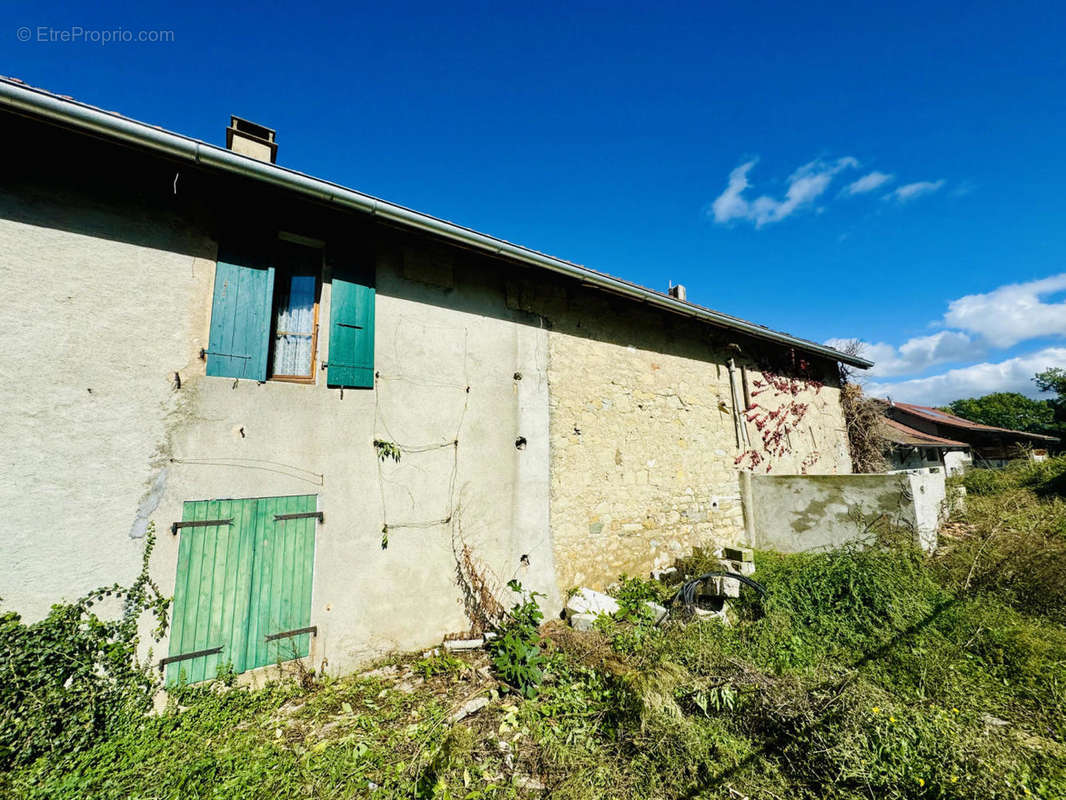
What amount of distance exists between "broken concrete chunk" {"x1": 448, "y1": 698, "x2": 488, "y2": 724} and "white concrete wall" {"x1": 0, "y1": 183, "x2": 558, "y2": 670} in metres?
1.09

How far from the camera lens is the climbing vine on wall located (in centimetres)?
820

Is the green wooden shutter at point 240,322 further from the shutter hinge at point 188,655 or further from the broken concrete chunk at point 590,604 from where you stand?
the broken concrete chunk at point 590,604

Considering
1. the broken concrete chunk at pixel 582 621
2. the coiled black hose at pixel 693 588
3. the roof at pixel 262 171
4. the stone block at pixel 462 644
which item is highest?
A: the roof at pixel 262 171

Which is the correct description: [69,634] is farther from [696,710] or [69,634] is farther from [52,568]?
[696,710]

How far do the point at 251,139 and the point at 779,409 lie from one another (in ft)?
31.8

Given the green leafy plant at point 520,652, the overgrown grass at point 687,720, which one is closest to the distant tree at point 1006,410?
the overgrown grass at point 687,720

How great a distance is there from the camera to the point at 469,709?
137 inches

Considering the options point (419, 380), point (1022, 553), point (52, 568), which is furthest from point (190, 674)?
point (1022, 553)

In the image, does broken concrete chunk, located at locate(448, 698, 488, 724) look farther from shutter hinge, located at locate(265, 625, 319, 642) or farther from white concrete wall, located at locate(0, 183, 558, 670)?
shutter hinge, located at locate(265, 625, 319, 642)

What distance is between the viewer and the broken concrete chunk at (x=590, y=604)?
5074 millimetres

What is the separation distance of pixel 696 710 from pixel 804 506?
4716 millimetres

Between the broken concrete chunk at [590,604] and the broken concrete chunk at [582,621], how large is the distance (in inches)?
6.1

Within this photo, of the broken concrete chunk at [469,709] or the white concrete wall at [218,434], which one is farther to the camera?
the broken concrete chunk at [469,709]

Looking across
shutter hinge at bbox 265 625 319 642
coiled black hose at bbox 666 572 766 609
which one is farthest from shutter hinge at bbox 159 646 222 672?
coiled black hose at bbox 666 572 766 609
